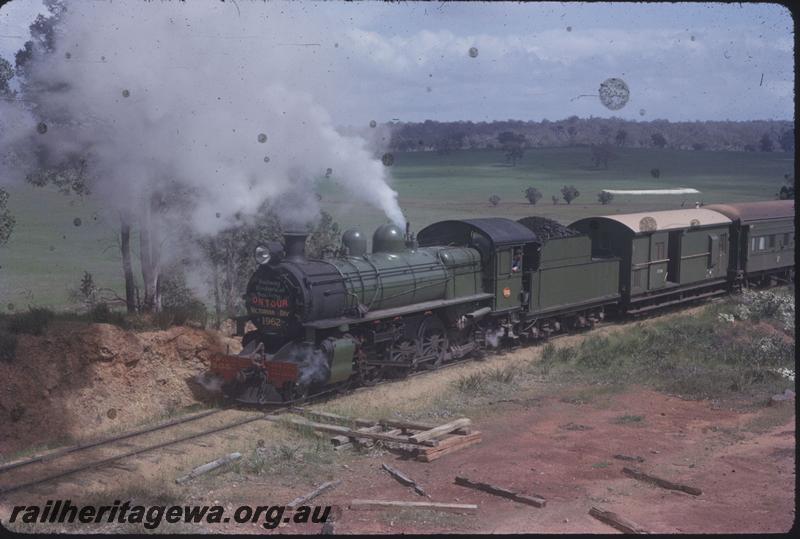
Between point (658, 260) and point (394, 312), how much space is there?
11.0m

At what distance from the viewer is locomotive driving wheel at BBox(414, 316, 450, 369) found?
52.7 feet

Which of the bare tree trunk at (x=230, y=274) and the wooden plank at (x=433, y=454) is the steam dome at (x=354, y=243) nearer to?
the wooden plank at (x=433, y=454)

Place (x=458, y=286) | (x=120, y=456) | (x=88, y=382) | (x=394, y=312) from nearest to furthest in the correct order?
(x=120, y=456), (x=88, y=382), (x=394, y=312), (x=458, y=286)

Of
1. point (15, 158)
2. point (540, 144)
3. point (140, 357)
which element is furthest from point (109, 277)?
point (540, 144)

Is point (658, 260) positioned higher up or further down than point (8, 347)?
higher up

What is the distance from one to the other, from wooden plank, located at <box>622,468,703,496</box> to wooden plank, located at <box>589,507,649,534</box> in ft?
4.57

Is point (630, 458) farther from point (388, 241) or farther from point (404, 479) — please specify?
point (388, 241)

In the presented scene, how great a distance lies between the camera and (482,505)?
857 centimetres

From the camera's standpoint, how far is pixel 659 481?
930 cm

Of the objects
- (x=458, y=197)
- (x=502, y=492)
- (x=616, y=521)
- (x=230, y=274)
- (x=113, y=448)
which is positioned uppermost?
(x=458, y=197)

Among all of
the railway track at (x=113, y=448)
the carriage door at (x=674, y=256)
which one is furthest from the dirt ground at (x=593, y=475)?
the carriage door at (x=674, y=256)

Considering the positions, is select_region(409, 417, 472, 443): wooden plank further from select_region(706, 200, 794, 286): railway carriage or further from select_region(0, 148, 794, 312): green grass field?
select_region(706, 200, 794, 286): railway carriage

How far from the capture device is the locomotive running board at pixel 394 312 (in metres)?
13.6

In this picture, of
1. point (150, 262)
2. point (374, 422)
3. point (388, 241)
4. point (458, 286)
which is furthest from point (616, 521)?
point (150, 262)
